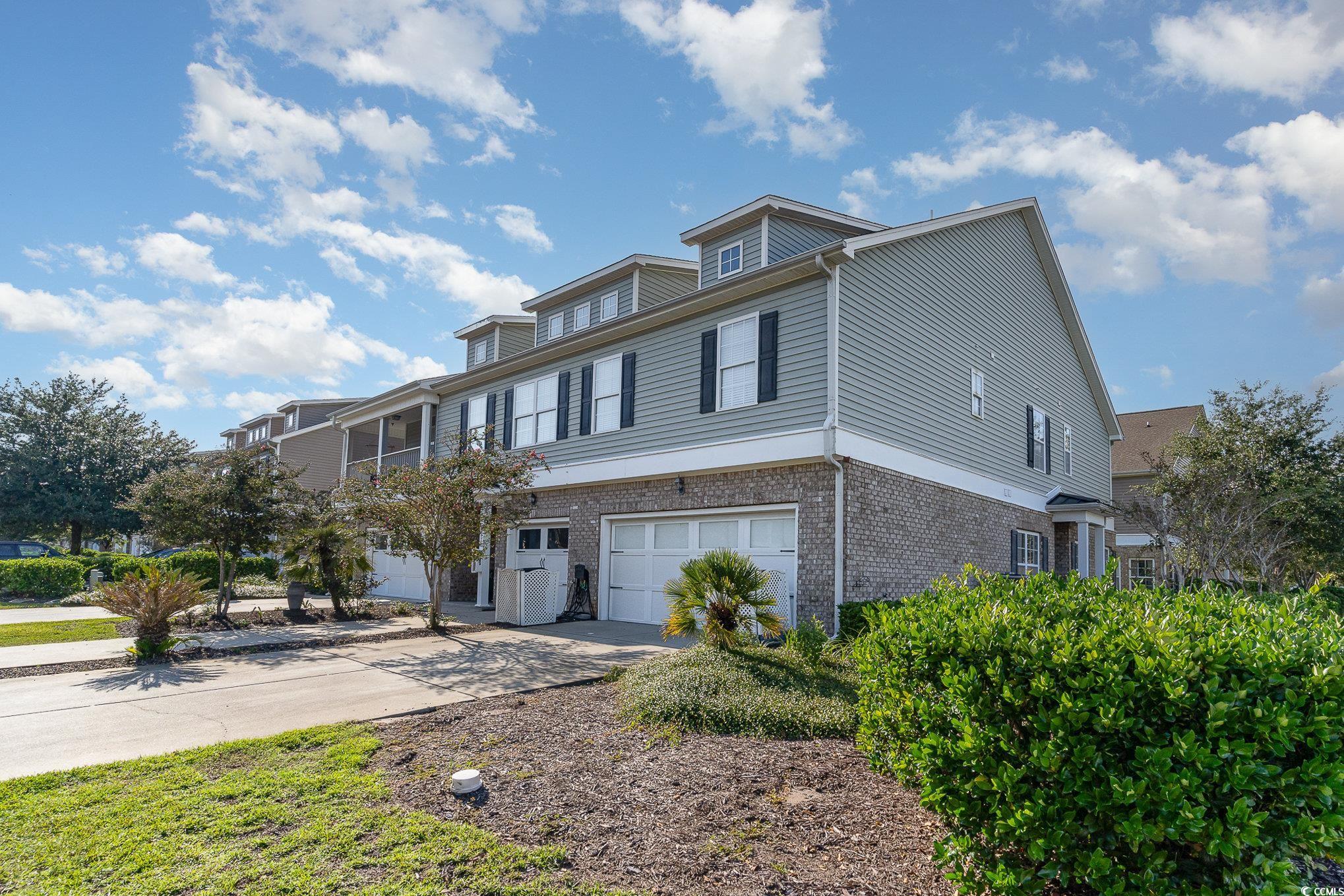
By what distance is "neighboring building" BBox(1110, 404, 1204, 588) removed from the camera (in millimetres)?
25453

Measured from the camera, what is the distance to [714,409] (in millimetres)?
13039

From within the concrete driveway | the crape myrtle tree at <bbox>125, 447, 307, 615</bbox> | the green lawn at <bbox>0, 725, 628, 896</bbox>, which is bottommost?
the concrete driveway

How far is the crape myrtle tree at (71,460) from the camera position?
26.6 meters

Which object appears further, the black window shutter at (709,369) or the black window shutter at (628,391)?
the black window shutter at (628,391)

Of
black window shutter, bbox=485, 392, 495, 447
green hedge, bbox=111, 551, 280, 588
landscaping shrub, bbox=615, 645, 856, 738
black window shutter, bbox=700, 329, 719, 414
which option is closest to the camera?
landscaping shrub, bbox=615, 645, 856, 738

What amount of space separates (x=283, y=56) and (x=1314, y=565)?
2797cm

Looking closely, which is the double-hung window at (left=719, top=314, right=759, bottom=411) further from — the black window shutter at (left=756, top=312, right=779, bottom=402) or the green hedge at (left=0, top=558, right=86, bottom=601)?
the green hedge at (left=0, top=558, right=86, bottom=601)

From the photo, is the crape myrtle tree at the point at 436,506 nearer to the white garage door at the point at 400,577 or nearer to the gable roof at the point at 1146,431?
the white garage door at the point at 400,577

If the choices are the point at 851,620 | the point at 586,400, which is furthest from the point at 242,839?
the point at 586,400

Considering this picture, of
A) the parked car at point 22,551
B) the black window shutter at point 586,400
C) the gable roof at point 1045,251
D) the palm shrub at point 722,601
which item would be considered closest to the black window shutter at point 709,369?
the gable roof at point 1045,251

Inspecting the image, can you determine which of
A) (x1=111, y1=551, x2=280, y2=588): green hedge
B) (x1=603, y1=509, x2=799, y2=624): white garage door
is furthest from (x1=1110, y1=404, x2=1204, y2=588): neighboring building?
(x1=111, y1=551, x2=280, y2=588): green hedge

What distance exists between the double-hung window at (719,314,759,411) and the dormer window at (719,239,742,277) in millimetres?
1813

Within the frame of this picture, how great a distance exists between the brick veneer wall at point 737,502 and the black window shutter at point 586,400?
4.32 ft

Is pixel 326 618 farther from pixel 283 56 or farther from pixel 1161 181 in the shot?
pixel 1161 181
